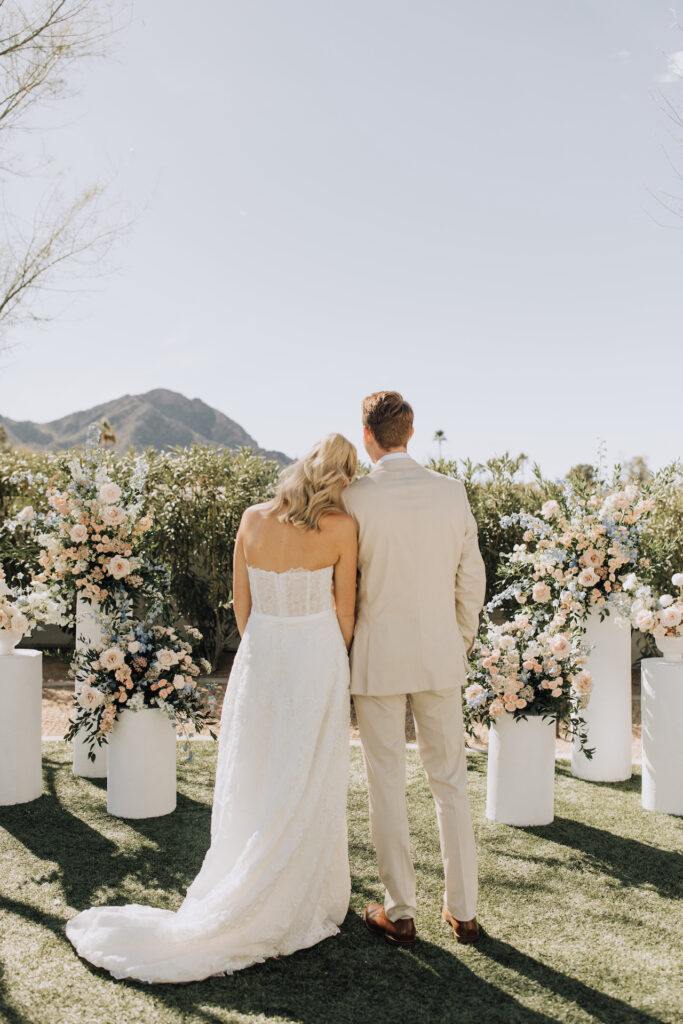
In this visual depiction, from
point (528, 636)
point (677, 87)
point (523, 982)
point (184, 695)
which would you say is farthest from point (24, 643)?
point (677, 87)

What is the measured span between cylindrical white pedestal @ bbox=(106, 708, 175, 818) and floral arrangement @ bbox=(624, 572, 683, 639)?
294 centimetres

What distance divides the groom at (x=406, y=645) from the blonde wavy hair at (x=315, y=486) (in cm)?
9

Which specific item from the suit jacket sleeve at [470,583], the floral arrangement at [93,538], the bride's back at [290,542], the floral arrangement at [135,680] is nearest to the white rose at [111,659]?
the floral arrangement at [135,680]

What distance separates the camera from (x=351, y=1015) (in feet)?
9.63

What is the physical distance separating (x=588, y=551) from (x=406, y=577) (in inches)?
110

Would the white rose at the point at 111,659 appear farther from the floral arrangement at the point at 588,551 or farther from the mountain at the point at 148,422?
the mountain at the point at 148,422

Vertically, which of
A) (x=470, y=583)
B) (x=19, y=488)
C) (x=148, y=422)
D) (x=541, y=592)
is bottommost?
(x=541, y=592)

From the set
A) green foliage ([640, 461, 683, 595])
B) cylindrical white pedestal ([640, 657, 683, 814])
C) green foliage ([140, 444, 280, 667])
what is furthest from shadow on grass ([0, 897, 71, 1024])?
green foliage ([640, 461, 683, 595])

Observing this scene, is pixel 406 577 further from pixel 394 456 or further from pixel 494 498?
pixel 494 498

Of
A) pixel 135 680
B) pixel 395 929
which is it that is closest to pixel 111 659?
pixel 135 680

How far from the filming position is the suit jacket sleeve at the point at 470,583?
352cm

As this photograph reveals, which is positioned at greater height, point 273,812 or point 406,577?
point 406,577

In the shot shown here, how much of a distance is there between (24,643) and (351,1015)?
26.8 ft

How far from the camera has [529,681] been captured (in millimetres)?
5055
